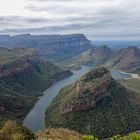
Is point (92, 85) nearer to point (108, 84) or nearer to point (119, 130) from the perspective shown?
point (108, 84)

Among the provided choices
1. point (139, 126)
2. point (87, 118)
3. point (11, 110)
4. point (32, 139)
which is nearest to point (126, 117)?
point (139, 126)

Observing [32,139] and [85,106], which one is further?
[85,106]

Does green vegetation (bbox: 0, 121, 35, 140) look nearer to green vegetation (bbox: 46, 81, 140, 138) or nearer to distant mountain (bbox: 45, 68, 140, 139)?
green vegetation (bbox: 46, 81, 140, 138)

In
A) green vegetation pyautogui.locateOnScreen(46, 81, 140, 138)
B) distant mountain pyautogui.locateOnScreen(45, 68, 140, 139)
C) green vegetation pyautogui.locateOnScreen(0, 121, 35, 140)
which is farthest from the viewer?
distant mountain pyautogui.locateOnScreen(45, 68, 140, 139)

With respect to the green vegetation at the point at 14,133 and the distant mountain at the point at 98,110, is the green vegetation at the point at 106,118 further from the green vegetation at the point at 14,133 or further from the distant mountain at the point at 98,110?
the green vegetation at the point at 14,133

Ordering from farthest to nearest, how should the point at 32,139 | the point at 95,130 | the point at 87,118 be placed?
1. the point at 87,118
2. the point at 95,130
3. the point at 32,139

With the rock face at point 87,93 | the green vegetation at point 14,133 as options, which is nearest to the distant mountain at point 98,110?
the rock face at point 87,93

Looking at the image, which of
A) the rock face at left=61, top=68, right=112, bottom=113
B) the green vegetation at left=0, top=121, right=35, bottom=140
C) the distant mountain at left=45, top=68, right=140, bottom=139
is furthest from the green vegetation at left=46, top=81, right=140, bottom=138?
the green vegetation at left=0, top=121, right=35, bottom=140

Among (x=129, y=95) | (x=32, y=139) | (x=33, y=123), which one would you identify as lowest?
(x=33, y=123)
